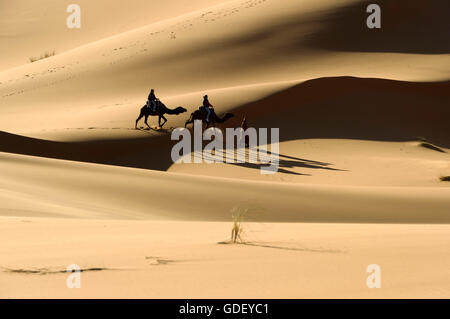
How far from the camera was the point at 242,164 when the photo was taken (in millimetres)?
22875

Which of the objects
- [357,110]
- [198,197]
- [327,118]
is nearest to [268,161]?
[327,118]

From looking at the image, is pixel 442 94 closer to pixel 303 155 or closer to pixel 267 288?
pixel 303 155

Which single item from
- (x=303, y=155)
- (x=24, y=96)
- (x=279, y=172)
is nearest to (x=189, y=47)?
(x=24, y=96)

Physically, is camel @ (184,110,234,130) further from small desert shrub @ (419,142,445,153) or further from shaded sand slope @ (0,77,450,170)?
small desert shrub @ (419,142,445,153)

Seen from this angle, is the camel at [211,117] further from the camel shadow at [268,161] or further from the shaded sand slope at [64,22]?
the shaded sand slope at [64,22]
